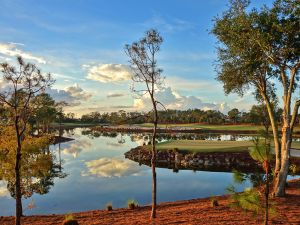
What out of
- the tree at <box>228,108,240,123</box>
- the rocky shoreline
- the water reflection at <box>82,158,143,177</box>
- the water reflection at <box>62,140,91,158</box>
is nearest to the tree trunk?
the rocky shoreline

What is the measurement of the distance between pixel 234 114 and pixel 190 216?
15531 centimetres

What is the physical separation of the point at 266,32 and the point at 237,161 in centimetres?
3107

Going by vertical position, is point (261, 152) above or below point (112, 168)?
above

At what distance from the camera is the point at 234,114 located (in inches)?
6565

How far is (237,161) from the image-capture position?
46.9 meters

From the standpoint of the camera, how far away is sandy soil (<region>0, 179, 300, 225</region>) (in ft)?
49.5

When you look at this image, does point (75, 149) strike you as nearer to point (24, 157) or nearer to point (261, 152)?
point (24, 157)

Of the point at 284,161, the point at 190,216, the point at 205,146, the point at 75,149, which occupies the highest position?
the point at 284,161

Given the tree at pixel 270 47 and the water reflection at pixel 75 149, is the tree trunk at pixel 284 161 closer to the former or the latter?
the tree at pixel 270 47

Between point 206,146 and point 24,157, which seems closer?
point 24,157

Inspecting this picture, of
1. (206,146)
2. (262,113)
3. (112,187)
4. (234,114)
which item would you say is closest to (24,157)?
(112,187)

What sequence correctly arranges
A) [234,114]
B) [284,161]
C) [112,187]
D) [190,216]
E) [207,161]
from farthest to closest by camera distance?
[234,114] < [207,161] < [112,187] < [284,161] < [190,216]

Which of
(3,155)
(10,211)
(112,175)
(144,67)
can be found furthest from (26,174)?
(112,175)

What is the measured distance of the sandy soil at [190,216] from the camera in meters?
15.1
